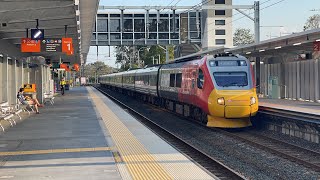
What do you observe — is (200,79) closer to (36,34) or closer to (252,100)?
(252,100)

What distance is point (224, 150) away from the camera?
1359cm

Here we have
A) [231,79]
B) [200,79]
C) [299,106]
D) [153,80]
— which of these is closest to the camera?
[231,79]

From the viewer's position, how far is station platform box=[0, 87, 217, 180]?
8.73 m

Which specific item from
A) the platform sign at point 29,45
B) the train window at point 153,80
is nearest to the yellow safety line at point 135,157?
the platform sign at point 29,45

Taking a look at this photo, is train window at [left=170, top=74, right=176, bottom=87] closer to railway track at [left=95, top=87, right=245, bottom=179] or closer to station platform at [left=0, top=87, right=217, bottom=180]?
railway track at [left=95, top=87, right=245, bottom=179]

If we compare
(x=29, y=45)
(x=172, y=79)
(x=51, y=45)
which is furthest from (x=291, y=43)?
(x=29, y=45)

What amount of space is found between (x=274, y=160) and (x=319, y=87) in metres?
13.8

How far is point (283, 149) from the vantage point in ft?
44.7

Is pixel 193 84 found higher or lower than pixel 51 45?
lower

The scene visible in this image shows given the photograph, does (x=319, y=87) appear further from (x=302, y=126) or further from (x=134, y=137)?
(x=134, y=137)

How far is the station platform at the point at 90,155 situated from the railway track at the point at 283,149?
2.70 meters

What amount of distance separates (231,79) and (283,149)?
169 inches

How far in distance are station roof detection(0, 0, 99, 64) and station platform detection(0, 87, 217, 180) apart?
12.2 ft

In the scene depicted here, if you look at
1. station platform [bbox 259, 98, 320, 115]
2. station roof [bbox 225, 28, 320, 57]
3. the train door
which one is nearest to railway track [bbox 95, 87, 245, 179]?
the train door
